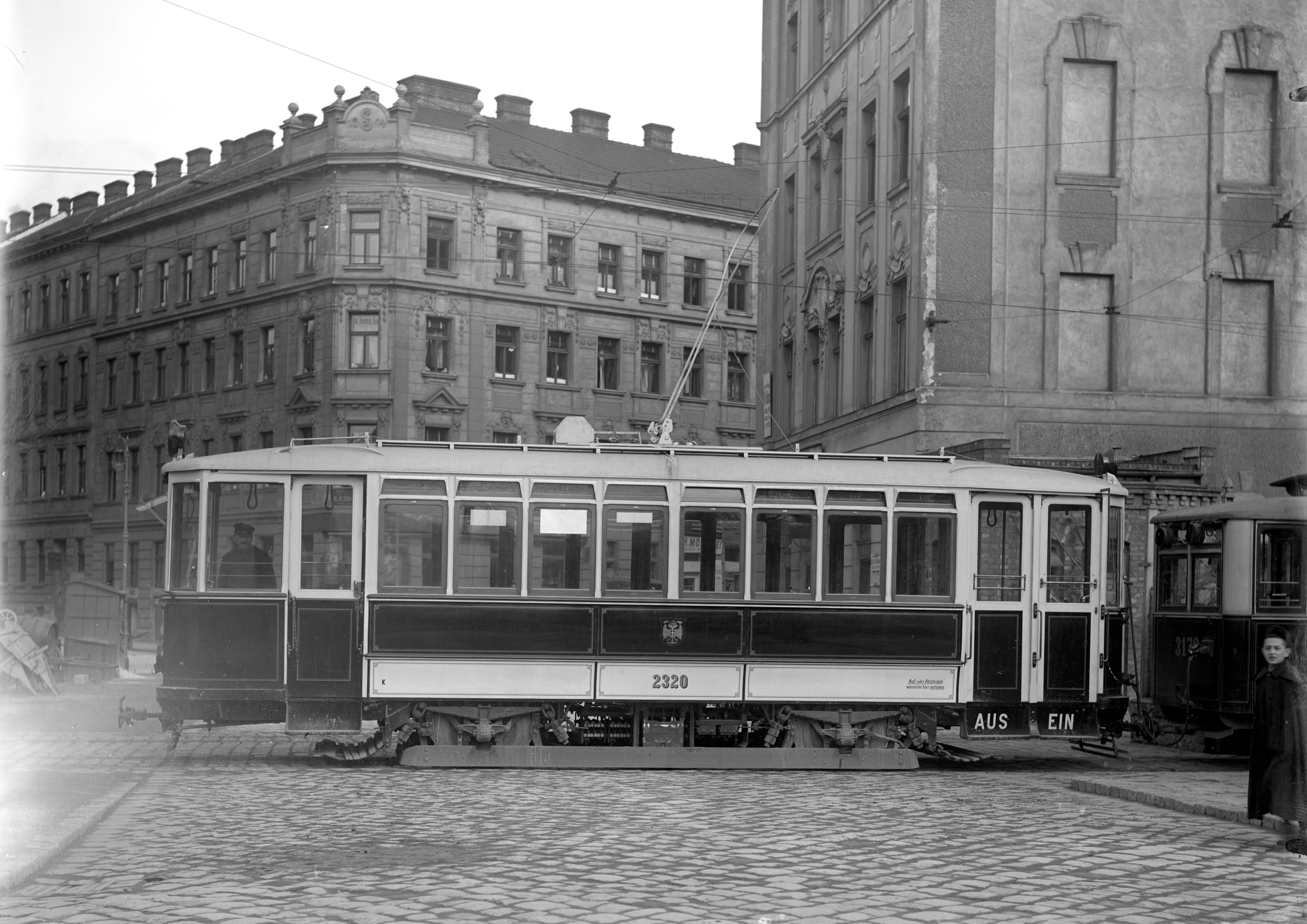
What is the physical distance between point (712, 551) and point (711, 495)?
55 cm

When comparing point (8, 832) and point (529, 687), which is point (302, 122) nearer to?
point (529, 687)

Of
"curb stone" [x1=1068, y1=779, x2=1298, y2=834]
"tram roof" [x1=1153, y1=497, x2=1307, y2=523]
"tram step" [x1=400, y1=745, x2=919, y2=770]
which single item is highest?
"tram roof" [x1=1153, y1=497, x2=1307, y2=523]

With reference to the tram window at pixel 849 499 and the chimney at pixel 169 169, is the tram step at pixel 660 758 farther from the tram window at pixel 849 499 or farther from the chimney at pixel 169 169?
the chimney at pixel 169 169

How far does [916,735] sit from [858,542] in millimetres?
1993

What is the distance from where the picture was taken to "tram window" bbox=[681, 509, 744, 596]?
665 inches

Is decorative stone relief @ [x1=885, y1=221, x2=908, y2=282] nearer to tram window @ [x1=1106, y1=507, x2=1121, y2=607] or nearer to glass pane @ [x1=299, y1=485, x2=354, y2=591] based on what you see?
tram window @ [x1=1106, y1=507, x2=1121, y2=607]

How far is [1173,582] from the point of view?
19938 mm

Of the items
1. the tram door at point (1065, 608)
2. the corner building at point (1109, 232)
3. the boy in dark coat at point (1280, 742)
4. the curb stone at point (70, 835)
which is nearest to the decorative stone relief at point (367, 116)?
the corner building at point (1109, 232)

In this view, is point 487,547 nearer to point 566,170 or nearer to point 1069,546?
point 1069,546

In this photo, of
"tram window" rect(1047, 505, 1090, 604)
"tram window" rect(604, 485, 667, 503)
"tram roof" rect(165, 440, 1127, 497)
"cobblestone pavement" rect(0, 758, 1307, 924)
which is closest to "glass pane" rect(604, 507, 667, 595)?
"tram window" rect(604, 485, 667, 503)

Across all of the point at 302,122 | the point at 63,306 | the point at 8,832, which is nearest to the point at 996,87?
the point at 8,832

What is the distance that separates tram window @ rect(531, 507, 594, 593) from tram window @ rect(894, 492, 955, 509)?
3.11m

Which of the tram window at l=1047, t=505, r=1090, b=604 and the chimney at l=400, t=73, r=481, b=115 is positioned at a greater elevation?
the chimney at l=400, t=73, r=481, b=115

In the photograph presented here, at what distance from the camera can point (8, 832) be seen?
35.0 feet
